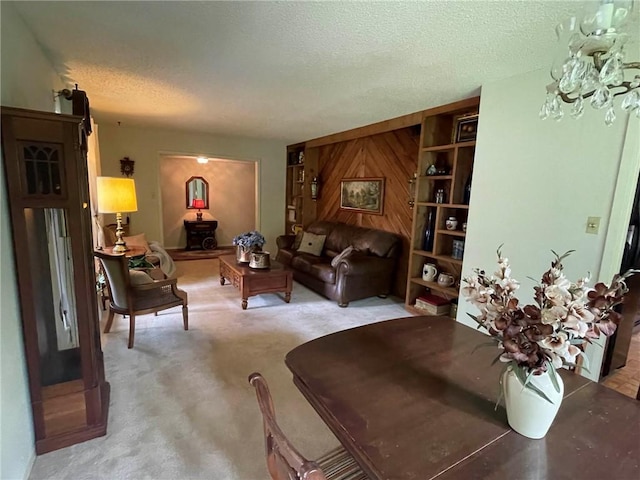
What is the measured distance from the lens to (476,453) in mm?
910

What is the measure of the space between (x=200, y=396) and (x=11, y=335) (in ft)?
3.73

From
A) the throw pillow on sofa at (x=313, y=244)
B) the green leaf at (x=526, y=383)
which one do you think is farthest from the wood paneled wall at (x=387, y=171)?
the green leaf at (x=526, y=383)

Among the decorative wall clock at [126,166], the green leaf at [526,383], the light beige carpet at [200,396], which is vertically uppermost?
the decorative wall clock at [126,166]

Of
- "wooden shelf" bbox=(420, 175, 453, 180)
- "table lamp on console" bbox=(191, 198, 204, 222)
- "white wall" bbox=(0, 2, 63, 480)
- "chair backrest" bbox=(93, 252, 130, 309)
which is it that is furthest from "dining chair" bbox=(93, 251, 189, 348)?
"table lamp on console" bbox=(191, 198, 204, 222)

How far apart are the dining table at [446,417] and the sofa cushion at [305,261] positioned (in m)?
3.02

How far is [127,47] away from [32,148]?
1.16 meters

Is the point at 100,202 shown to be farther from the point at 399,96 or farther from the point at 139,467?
the point at 399,96

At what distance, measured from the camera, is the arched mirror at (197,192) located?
24.6ft

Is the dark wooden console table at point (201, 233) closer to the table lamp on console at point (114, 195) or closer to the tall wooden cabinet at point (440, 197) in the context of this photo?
the table lamp on console at point (114, 195)

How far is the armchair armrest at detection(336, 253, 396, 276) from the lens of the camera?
3957mm

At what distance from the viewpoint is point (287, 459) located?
2.53ft

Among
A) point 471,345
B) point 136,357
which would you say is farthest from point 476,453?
point 136,357

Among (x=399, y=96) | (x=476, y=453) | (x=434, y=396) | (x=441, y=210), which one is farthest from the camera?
(x=441, y=210)

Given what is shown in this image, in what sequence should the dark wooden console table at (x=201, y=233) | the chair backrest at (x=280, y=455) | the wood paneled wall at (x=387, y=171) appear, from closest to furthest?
the chair backrest at (x=280, y=455), the wood paneled wall at (x=387, y=171), the dark wooden console table at (x=201, y=233)
